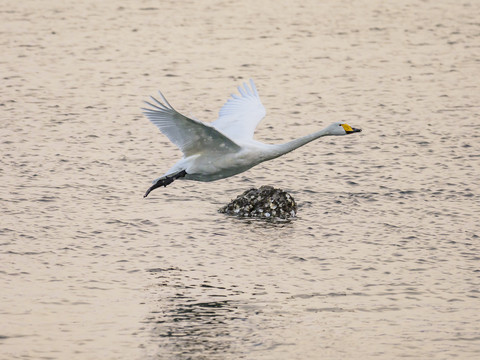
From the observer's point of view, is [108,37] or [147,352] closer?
[147,352]

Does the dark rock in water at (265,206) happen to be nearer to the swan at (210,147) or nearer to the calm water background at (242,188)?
the calm water background at (242,188)

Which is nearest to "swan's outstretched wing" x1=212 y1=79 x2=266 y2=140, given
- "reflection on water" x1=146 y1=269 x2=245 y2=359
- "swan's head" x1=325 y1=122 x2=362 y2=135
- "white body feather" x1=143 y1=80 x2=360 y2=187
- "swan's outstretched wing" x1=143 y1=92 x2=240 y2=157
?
"white body feather" x1=143 y1=80 x2=360 y2=187

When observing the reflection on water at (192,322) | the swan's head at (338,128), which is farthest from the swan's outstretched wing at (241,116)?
the reflection on water at (192,322)

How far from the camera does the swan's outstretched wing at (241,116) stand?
1937 cm

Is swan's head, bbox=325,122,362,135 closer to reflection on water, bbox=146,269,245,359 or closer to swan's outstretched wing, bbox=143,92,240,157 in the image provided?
swan's outstretched wing, bbox=143,92,240,157

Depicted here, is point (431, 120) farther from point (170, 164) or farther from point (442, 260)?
point (442, 260)

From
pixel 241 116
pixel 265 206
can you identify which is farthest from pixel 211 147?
pixel 265 206

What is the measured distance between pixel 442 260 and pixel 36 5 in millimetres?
23646

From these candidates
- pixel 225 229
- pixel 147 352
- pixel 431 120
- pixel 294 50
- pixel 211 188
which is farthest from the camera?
pixel 294 50

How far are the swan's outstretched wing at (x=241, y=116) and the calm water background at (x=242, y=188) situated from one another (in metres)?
1.83

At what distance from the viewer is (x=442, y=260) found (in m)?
18.7

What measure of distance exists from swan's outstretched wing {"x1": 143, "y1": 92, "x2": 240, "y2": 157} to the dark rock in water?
2.72 meters

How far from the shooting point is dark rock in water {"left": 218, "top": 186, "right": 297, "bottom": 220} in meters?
20.8

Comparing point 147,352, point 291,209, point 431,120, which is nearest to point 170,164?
point 291,209
